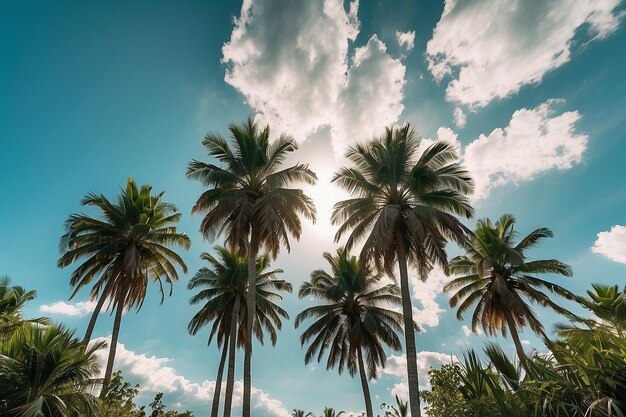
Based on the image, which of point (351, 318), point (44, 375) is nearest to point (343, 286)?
point (351, 318)

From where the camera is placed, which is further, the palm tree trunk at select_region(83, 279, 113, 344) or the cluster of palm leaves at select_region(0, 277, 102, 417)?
the palm tree trunk at select_region(83, 279, 113, 344)

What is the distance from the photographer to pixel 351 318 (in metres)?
27.5

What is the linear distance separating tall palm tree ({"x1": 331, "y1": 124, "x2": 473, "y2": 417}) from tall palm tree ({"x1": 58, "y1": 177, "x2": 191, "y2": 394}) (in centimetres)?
986

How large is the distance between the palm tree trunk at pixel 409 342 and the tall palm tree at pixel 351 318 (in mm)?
9489

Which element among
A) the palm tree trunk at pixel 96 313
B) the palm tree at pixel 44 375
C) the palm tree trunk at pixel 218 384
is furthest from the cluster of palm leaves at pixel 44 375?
the palm tree trunk at pixel 218 384

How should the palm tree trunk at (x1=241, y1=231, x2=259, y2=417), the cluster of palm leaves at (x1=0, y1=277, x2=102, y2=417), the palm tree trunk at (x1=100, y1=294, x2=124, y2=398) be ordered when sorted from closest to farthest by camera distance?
the cluster of palm leaves at (x1=0, y1=277, x2=102, y2=417)
the palm tree trunk at (x1=241, y1=231, x2=259, y2=417)
the palm tree trunk at (x1=100, y1=294, x2=124, y2=398)

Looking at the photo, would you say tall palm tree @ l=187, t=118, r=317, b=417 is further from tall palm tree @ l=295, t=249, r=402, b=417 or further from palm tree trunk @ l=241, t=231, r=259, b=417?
tall palm tree @ l=295, t=249, r=402, b=417

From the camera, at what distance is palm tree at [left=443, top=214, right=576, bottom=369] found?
2255cm

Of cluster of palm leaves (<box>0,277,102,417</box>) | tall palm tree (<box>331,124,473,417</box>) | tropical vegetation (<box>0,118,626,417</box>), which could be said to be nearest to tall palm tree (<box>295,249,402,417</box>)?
tropical vegetation (<box>0,118,626,417</box>)

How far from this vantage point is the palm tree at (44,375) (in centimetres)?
951

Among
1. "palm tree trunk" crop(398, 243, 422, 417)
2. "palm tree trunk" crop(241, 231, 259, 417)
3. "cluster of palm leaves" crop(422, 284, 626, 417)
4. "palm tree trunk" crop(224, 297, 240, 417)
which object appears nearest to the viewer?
"cluster of palm leaves" crop(422, 284, 626, 417)

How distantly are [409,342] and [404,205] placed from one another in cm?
615

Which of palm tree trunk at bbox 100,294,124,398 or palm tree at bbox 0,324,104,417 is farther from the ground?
palm tree trunk at bbox 100,294,124,398

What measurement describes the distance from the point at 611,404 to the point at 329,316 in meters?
23.0
